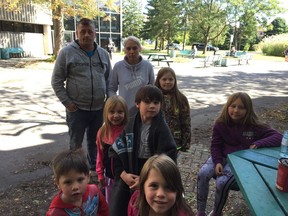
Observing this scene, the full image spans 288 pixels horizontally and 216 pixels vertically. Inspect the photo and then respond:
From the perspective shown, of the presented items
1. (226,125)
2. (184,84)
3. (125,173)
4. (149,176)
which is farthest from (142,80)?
(184,84)

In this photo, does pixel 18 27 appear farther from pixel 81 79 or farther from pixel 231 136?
pixel 231 136

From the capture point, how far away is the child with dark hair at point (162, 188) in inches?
64.4

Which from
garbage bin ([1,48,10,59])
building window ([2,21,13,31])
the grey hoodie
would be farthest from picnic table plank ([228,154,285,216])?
building window ([2,21,13,31])

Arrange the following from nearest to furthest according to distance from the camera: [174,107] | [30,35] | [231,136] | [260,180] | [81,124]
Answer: [260,180], [231,136], [174,107], [81,124], [30,35]

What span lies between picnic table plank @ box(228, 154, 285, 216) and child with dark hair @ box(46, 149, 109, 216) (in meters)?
1.12

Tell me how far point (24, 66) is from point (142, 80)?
15.4 meters

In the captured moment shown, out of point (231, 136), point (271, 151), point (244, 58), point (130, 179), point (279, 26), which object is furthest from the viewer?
point (279, 26)

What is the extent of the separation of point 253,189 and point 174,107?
1.39 m

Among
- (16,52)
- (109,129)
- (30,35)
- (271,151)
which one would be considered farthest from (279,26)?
(109,129)

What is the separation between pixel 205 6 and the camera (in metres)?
36.6

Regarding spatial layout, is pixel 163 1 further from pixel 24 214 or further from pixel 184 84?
pixel 24 214

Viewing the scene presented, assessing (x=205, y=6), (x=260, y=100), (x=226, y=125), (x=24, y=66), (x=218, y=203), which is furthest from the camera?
(x=205, y=6)

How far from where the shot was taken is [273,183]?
1.91m

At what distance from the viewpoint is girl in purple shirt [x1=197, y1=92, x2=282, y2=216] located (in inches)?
110
